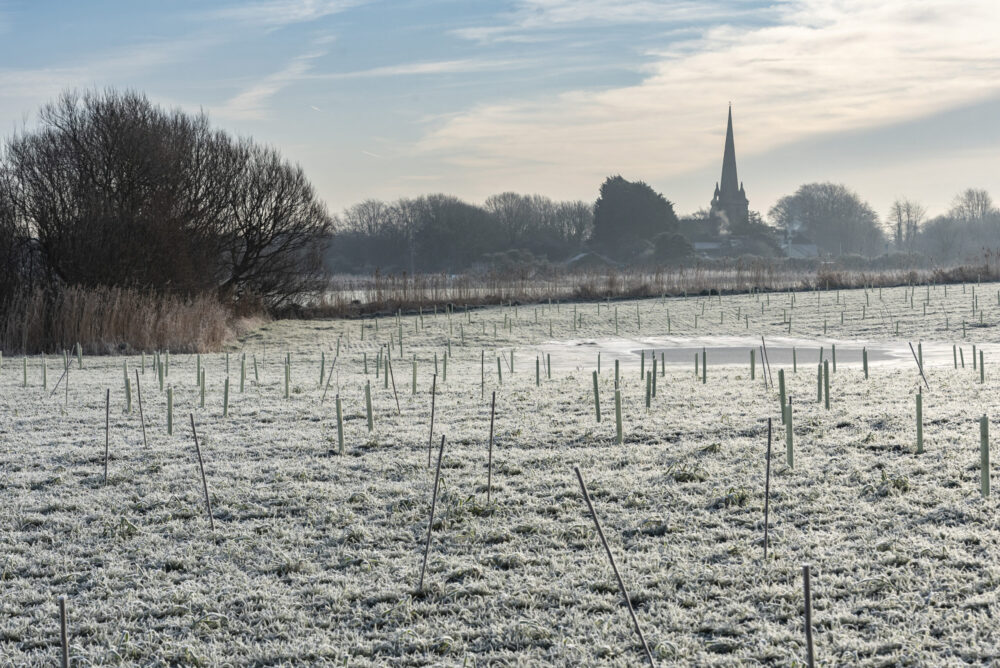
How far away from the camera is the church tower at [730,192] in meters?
85.6

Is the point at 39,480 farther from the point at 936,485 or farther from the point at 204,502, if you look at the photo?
the point at 936,485

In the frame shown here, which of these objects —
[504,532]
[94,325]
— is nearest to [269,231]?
[94,325]

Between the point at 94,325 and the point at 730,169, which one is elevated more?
the point at 730,169

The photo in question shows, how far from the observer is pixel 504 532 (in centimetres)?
458

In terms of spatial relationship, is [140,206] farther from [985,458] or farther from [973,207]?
[973,207]

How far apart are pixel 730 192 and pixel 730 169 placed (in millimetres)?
2645

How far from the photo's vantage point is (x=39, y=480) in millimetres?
5848

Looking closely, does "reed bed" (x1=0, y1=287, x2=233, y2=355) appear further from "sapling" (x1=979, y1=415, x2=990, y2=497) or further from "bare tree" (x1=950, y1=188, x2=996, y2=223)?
"bare tree" (x1=950, y1=188, x2=996, y2=223)

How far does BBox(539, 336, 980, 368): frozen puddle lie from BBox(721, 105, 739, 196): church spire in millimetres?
73070

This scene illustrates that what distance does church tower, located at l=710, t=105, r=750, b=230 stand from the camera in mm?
85562

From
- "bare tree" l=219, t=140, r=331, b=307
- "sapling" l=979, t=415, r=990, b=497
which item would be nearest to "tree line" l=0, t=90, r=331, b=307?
"bare tree" l=219, t=140, r=331, b=307

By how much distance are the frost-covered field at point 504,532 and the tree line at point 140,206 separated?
35.5 feet

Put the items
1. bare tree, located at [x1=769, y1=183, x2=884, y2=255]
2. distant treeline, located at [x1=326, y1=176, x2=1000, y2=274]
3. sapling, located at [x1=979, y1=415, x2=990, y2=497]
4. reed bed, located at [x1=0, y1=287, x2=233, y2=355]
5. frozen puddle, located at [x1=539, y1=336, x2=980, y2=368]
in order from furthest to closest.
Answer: bare tree, located at [x1=769, y1=183, x2=884, y2=255]
distant treeline, located at [x1=326, y1=176, x2=1000, y2=274]
reed bed, located at [x1=0, y1=287, x2=233, y2=355]
frozen puddle, located at [x1=539, y1=336, x2=980, y2=368]
sapling, located at [x1=979, y1=415, x2=990, y2=497]

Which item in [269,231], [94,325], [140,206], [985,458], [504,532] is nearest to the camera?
[504,532]
